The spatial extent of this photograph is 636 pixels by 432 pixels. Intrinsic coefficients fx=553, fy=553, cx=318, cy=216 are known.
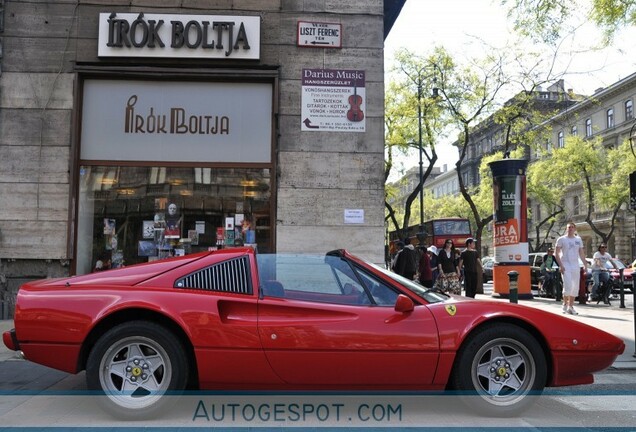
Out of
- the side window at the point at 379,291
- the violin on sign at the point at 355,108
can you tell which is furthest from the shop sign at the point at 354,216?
the side window at the point at 379,291

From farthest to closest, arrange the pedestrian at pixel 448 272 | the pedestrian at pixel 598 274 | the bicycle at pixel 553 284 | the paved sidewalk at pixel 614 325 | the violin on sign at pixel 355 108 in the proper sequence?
the bicycle at pixel 553 284 < the pedestrian at pixel 598 274 < the pedestrian at pixel 448 272 < the violin on sign at pixel 355 108 < the paved sidewalk at pixel 614 325

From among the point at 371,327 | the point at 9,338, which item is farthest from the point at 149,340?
the point at 371,327

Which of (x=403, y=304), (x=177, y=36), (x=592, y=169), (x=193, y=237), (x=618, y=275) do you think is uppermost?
(x=592, y=169)

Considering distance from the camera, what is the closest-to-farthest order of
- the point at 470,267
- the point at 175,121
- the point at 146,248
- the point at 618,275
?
the point at 146,248, the point at 175,121, the point at 470,267, the point at 618,275

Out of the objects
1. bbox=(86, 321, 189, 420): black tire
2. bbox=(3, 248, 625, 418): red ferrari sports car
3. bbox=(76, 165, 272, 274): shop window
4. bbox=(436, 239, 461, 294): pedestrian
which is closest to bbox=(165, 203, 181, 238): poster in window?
bbox=(76, 165, 272, 274): shop window

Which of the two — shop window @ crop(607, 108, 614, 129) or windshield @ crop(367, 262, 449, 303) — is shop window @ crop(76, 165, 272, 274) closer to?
windshield @ crop(367, 262, 449, 303)

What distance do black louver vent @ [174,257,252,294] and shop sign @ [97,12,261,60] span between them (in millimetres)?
6425

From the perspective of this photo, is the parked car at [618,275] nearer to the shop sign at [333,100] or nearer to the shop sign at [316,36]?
the shop sign at [333,100]

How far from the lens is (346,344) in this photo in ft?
13.3

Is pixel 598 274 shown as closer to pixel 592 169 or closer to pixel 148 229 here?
pixel 148 229

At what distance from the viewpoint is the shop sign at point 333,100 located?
10.1 m

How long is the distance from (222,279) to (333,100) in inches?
254

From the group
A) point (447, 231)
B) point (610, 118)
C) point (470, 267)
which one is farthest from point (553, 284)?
point (610, 118)

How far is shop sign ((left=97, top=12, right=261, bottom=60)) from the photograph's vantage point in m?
9.84
